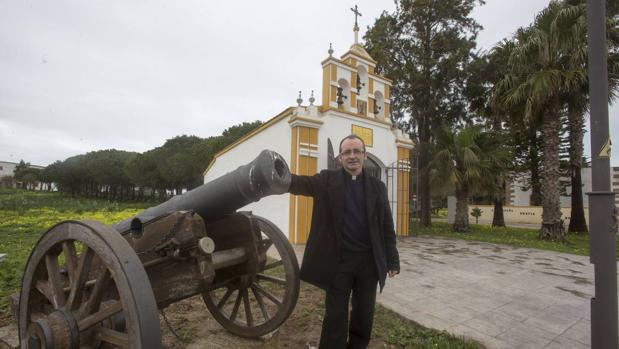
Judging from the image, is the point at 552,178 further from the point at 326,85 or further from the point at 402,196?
the point at 326,85

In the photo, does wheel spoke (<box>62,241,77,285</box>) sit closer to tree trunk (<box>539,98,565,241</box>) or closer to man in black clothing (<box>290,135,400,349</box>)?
man in black clothing (<box>290,135,400,349</box>)

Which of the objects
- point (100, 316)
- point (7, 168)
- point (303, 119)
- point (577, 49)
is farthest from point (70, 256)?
point (7, 168)

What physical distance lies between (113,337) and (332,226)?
4.85 feet

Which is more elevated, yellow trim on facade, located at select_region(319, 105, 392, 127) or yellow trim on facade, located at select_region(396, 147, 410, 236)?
yellow trim on facade, located at select_region(319, 105, 392, 127)

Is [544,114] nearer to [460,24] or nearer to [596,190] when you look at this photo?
[460,24]

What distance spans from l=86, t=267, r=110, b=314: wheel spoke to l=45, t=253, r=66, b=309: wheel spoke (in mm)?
295

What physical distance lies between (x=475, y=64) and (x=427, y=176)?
20.6ft

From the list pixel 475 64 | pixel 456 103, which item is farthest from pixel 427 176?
pixel 475 64

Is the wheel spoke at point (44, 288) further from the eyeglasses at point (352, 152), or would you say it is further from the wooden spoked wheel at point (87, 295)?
the eyeglasses at point (352, 152)

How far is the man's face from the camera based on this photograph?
8.30ft

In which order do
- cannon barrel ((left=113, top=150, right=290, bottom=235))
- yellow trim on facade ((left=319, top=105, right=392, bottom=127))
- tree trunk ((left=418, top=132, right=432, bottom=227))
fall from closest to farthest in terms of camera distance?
cannon barrel ((left=113, top=150, right=290, bottom=235)), yellow trim on facade ((left=319, top=105, right=392, bottom=127)), tree trunk ((left=418, top=132, right=432, bottom=227))

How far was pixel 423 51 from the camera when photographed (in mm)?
17359

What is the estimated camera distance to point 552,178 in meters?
12.0

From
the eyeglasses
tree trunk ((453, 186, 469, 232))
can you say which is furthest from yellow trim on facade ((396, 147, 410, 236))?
the eyeglasses
